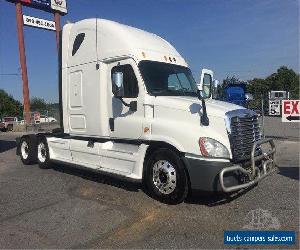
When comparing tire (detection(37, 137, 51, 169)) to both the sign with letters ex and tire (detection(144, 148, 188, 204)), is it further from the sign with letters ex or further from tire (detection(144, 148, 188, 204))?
the sign with letters ex

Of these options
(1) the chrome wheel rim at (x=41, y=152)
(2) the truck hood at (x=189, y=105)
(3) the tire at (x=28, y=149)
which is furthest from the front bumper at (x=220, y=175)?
(3) the tire at (x=28, y=149)

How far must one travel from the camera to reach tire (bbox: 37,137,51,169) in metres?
10.7

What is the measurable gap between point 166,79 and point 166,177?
2.11 meters

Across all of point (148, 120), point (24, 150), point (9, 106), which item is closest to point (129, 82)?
point (148, 120)

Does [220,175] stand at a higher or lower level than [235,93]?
lower

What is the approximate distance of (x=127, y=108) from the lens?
7699mm

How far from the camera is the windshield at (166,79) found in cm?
750

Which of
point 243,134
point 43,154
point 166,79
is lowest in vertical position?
point 43,154

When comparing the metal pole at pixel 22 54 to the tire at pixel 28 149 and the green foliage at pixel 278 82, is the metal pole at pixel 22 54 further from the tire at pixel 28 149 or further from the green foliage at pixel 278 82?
the green foliage at pixel 278 82

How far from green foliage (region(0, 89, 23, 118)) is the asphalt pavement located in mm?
88637

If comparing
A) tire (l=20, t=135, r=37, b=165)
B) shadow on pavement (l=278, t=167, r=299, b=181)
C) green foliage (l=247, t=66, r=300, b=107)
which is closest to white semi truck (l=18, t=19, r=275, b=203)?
tire (l=20, t=135, r=37, b=165)

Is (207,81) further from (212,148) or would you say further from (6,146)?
(6,146)

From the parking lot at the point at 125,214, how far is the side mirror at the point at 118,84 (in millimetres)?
1989

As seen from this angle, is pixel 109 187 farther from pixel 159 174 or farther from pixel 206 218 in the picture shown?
pixel 206 218
